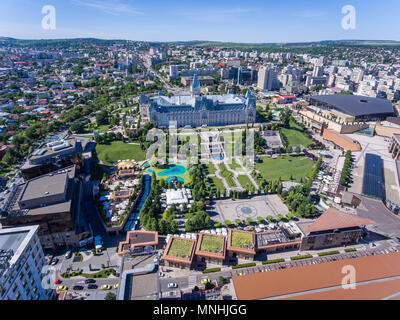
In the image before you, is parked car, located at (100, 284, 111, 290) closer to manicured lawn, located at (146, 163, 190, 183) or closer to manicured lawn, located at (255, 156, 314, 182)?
manicured lawn, located at (146, 163, 190, 183)

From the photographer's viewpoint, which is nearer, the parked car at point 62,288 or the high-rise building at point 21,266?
the high-rise building at point 21,266

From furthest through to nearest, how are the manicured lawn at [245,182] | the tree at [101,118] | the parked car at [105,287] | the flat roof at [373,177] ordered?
the tree at [101,118] → the manicured lawn at [245,182] → the flat roof at [373,177] → the parked car at [105,287]

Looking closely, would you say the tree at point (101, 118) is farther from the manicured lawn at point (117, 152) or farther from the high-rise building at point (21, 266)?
the high-rise building at point (21, 266)

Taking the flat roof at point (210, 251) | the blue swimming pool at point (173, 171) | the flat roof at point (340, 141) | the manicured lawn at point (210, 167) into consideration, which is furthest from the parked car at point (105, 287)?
the flat roof at point (340, 141)

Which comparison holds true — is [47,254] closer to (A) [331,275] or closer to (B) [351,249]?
(A) [331,275]

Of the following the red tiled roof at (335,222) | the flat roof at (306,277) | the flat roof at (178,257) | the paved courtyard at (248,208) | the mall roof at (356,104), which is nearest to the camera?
the flat roof at (306,277)

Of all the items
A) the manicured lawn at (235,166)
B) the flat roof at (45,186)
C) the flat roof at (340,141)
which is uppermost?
the flat roof at (340,141)

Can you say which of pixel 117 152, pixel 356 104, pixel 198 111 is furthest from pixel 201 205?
pixel 356 104
